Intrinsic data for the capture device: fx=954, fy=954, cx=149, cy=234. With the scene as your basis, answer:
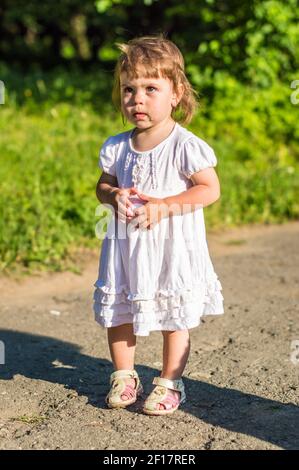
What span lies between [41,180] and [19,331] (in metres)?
2.01

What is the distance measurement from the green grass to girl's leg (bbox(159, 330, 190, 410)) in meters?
2.26

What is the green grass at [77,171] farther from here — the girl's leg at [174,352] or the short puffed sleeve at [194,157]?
the short puffed sleeve at [194,157]

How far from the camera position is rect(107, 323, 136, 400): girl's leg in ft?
12.1

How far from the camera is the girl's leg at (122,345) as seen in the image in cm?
369

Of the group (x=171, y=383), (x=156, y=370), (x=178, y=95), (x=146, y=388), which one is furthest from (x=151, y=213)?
(x=156, y=370)

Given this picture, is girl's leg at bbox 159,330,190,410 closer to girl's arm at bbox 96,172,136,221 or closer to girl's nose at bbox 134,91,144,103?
girl's arm at bbox 96,172,136,221

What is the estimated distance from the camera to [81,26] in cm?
1453

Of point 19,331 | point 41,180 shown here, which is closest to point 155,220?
point 19,331

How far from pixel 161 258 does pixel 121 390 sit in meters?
0.54

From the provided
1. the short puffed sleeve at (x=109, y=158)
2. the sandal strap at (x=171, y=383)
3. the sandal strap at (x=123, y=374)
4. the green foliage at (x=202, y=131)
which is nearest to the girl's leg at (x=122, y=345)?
the sandal strap at (x=123, y=374)

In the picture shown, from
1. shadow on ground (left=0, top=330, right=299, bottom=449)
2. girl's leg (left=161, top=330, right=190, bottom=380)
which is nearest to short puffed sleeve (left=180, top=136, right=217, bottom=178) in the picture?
girl's leg (left=161, top=330, right=190, bottom=380)

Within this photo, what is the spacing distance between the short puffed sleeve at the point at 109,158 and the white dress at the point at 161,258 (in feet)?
0.24

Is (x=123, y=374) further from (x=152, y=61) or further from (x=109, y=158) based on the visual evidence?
(x=152, y=61)

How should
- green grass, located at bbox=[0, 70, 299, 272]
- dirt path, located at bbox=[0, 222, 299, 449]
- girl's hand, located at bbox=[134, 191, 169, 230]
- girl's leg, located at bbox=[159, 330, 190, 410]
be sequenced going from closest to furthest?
dirt path, located at bbox=[0, 222, 299, 449]
girl's hand, located at bbox=[134, 191, 169, 230]
girl's leg, located at bbox=[159, 330, 190, 410]
green grass, located at bbox=[0, 70, 299, 272]
